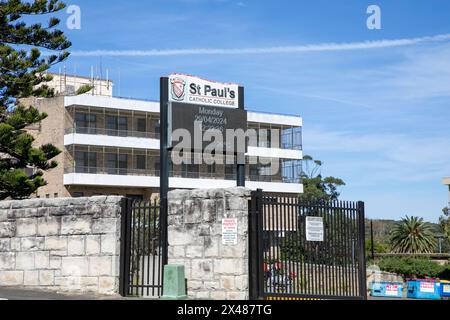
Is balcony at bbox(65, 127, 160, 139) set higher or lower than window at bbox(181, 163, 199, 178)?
higher

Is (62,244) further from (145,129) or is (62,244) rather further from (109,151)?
(145,129)

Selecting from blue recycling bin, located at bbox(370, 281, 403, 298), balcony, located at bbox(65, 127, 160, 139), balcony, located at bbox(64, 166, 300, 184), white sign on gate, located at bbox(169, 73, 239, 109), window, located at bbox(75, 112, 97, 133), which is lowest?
blue recycling bin, located at bbox(370, 281, 403, 298)

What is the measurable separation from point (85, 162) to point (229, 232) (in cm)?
4417

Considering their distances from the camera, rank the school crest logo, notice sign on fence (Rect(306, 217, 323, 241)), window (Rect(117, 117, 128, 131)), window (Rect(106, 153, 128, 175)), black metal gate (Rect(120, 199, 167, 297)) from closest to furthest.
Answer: notice sign on fence (Rect(306, 217, 323, 241)), black metal gate (Rect(120, 199, 167, 297)), the school crest logo, window (Rect(106, 153, 128, 175)), window (Rect(117, 117, 128, 131))

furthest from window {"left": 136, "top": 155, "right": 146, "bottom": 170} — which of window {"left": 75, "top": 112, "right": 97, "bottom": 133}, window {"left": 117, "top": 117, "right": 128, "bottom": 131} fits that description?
window {"left": 75, "top": 112, "right": 97, "bottom": 133}

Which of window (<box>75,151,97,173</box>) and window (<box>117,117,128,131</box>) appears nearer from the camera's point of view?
window (<box>75,151,97,173</box>)

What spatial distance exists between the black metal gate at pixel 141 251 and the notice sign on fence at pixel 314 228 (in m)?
3.27

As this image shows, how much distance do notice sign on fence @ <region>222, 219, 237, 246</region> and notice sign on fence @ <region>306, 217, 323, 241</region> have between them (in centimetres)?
172

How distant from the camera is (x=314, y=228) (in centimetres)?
1597

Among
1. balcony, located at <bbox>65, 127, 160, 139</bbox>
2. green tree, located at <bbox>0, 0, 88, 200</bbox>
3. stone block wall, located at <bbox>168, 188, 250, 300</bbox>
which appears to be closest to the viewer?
stone block wall, located at <bbox>168, 188, 250, 300</bbox>

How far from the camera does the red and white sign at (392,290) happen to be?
1465 inches

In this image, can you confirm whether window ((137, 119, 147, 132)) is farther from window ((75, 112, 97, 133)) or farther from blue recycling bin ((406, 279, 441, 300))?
blue recycling bin ((406, 279, 441, 300))

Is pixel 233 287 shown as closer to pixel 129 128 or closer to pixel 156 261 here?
pixel 156 261

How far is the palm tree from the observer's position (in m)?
61.9
